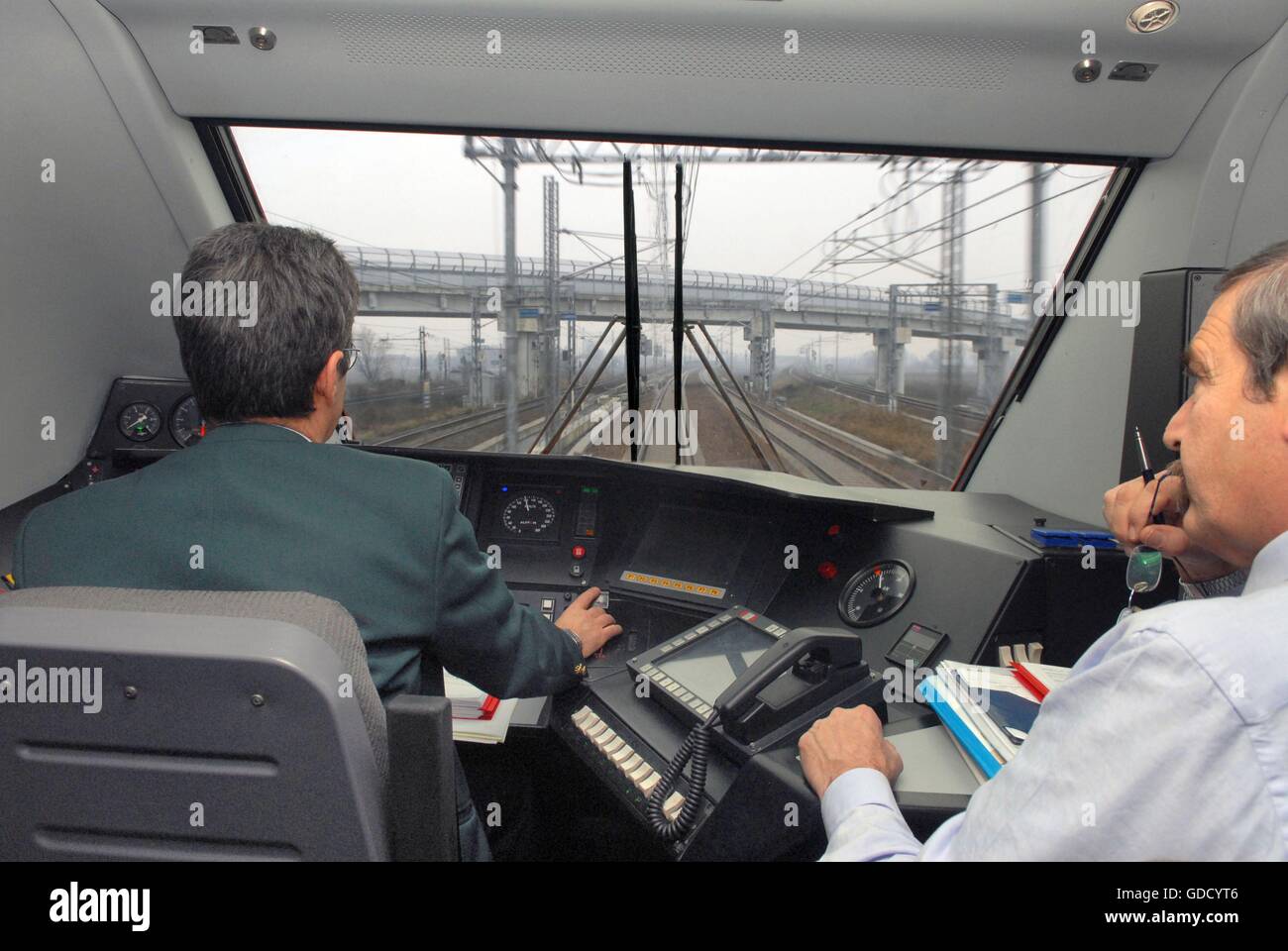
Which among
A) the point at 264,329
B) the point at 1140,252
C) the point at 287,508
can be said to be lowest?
the point at 287,508

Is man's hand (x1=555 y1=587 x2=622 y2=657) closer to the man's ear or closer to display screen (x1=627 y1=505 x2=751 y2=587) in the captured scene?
display screen (x1=627 y1=505 x2=751 y2=587)

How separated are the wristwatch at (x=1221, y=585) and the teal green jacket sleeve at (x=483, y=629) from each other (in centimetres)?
98

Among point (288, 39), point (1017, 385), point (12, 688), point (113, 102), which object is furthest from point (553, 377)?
point (12, 688)

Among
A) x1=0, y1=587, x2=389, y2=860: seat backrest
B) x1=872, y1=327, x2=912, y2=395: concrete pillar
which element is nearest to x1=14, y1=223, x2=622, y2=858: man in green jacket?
x1=0, y1=587, x2=389, y2=860: seat backrest

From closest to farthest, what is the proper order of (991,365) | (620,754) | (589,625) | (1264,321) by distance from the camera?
(1264,321), (620,754), (589,625), (991,365)

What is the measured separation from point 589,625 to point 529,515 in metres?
0.66

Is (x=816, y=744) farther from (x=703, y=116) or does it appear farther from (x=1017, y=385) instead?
(x=1017, y=385)

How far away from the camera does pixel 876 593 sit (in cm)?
162

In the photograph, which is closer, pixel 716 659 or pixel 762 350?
pixel 716 659

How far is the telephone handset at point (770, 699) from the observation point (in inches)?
44.5

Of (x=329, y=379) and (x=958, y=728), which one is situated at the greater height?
(x=329, y=379)

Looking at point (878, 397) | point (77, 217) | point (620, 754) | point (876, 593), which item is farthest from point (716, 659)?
point (77, 217)

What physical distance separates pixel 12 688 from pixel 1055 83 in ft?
Answer: 7.50

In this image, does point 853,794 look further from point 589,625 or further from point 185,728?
point 589,625
